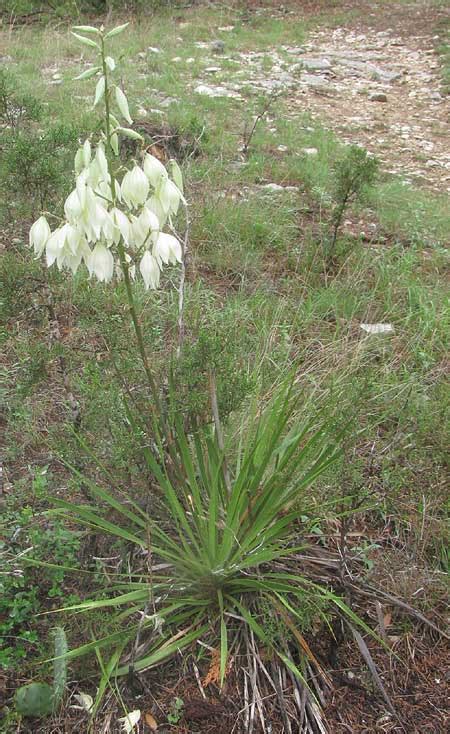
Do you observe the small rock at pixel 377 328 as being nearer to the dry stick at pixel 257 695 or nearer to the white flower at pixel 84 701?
the dry stick at pixel 257 695

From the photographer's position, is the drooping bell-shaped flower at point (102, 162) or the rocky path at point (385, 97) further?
the rocky path at point (385, 97)

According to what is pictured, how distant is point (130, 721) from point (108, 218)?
143cm

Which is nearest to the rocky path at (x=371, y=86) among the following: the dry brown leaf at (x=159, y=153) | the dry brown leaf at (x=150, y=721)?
the dry brown leaf at (x=159, y=153)

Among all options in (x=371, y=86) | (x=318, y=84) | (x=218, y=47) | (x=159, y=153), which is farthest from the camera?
(x=218, y=47)

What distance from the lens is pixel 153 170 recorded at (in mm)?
1686

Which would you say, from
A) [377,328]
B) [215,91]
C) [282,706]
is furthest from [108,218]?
[215,91]

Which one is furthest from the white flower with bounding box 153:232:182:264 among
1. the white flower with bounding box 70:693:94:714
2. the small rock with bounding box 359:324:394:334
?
the small rock with bounding box 359:324:394:334

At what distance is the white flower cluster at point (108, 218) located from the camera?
1611mm

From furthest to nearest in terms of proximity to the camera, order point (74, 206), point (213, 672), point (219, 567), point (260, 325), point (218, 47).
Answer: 1. point (218, 47)
2. point (260, 325)
3. point (219, 567)
4. point (213, 672)
5. point (74, 206)

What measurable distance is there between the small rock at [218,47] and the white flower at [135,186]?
8.18 m

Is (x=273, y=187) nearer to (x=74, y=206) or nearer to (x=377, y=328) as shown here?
(x=377, y=328)

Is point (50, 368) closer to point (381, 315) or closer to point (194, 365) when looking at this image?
point (194, 365)

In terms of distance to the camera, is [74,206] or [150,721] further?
[150,721]

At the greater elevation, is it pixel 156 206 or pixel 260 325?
pixel 156 206
